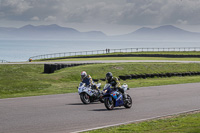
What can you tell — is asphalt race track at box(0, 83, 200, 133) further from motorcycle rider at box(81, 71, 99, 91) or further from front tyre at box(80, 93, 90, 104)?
→ motorcycle rider at box(81, 71, 99, 91)

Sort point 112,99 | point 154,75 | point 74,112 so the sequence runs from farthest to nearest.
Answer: point 154,75 < point 112,99 < point 74,112

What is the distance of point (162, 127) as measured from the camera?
33.9 feet

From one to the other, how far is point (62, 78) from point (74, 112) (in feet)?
56.7

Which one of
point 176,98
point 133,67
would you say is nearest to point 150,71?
point 133,67

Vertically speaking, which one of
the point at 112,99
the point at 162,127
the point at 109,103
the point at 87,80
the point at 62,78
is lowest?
the point at 162,127

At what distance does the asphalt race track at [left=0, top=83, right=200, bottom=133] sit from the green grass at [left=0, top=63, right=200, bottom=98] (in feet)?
17.2

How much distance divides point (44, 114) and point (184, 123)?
16.8ft

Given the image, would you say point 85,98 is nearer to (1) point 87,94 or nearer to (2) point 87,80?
(1) point 87,94

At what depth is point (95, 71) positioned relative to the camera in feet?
112

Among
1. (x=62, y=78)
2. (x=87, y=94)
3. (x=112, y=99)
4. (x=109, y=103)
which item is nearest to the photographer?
(x=109, y=103)

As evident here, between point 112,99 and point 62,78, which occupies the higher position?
point 62,78

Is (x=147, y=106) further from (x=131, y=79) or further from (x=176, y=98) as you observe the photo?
(x=131, y=79)

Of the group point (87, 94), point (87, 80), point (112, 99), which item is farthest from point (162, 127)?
point (87, 80)

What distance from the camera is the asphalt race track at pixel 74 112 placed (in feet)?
36.3
